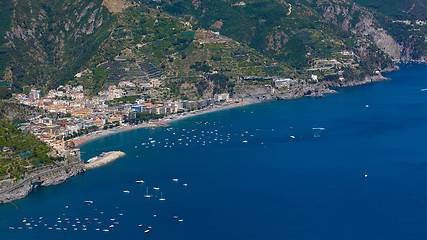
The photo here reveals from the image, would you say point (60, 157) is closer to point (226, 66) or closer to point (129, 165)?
point (129, 165)

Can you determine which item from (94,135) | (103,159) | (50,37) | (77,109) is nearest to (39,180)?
(103,159)

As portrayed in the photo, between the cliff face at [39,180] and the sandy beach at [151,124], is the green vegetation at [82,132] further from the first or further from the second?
the cliff face at [39,180]

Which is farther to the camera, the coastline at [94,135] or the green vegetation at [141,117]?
the green vegetation at [141,117]

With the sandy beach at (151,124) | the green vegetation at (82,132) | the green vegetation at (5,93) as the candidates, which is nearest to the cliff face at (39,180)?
the sandy beach at (151,124)

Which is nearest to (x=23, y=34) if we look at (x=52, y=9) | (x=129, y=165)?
(x=52, y=9)

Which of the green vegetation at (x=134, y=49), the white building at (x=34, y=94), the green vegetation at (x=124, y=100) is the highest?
the green vegetation at (x=134, y=49)

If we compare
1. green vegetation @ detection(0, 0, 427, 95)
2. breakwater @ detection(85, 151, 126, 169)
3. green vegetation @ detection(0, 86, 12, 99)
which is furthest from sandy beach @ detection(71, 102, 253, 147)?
green vegetation @ detection(0, 86, 12, 99)

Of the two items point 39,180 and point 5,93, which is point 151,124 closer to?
point 5,93
